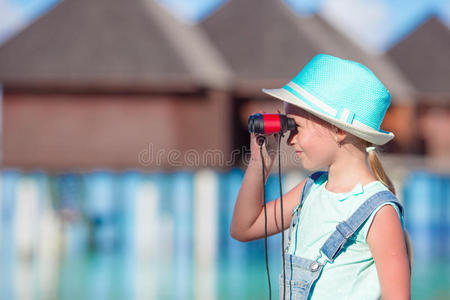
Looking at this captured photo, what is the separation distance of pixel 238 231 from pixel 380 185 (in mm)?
563

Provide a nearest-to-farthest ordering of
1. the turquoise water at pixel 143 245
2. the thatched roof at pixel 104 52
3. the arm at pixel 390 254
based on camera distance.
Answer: the arm at pixel 390 254
the turquoise water at pixel 143 245
the thatched roof at pixel 104 52

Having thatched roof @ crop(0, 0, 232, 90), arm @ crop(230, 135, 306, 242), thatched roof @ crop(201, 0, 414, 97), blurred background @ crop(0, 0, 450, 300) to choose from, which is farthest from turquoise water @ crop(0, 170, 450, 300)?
arm @ crop(230, 135, 306, 242)

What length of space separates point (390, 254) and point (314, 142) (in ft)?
1.47

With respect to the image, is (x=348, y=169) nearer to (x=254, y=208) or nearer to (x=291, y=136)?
(x=291, y=136)

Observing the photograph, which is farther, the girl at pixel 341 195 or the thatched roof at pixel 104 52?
the thatched roof at pixel 104 52

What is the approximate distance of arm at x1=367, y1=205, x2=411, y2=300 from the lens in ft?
5.43

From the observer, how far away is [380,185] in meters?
1.85

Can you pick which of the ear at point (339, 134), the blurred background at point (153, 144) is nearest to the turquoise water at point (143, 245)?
the blurred background at point (153, 144)

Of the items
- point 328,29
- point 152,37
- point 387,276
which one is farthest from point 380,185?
point 328,29

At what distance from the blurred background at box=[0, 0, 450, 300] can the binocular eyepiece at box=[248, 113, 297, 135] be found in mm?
5183

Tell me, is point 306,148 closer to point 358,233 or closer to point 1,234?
point 358,233

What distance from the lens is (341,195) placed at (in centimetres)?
186

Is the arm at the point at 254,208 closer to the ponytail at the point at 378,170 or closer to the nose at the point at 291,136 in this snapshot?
the nose at the point at 291,136

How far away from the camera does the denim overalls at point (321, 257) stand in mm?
1725
